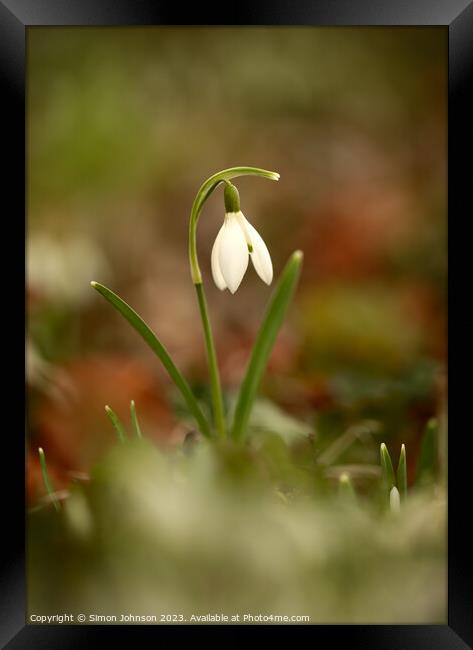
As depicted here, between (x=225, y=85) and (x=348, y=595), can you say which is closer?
(x=348, y=595)

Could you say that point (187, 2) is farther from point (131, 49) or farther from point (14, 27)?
point (14, 27)

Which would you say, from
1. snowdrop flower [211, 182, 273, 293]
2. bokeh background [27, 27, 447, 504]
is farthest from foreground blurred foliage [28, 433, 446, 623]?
snowdrop flower [211, 182, 273, 293]

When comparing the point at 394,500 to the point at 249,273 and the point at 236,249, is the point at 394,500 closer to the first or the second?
the point at 236,249

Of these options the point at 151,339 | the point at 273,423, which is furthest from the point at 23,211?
the point at 273,423

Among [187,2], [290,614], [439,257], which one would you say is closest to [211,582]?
[290,614]

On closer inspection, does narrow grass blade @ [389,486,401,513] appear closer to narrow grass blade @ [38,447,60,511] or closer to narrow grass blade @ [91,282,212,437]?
narrow grass blade @ [91,282,212,437]

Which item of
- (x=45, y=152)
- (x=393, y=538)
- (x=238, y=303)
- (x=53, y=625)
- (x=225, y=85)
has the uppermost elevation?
(x=225, y=85)
